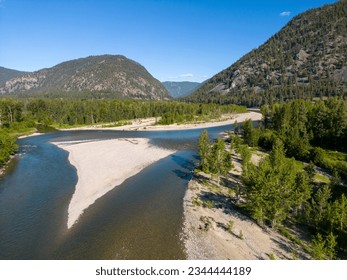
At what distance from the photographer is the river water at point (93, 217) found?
31508 millimetres

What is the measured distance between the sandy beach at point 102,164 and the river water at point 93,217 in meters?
1.65

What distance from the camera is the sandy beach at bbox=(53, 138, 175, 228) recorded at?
47.4 metres

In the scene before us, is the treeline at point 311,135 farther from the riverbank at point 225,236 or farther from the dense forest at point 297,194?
the riverbank at point 225,236

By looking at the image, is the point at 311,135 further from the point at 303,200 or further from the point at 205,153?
the point at 303,200

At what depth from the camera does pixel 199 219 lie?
38.9 m

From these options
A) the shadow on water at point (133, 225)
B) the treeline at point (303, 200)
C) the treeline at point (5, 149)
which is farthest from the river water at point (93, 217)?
the treeline at point (303, 200)

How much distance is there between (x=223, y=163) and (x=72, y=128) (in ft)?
427

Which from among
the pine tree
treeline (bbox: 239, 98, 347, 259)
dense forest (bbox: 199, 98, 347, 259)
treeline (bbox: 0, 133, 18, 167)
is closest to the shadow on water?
the pine tree

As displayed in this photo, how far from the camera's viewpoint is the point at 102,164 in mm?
68500

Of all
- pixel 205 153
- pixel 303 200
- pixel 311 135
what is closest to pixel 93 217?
pixel 205 153

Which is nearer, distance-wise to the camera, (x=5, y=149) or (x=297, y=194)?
(x=297, y=194)

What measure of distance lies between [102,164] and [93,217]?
29832 mm

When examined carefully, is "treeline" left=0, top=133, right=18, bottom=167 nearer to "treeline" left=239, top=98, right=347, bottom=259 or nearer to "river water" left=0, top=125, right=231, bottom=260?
"river water" left=0, top=125, right=231, bottom=260

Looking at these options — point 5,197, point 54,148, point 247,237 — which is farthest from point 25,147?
point 247,237
